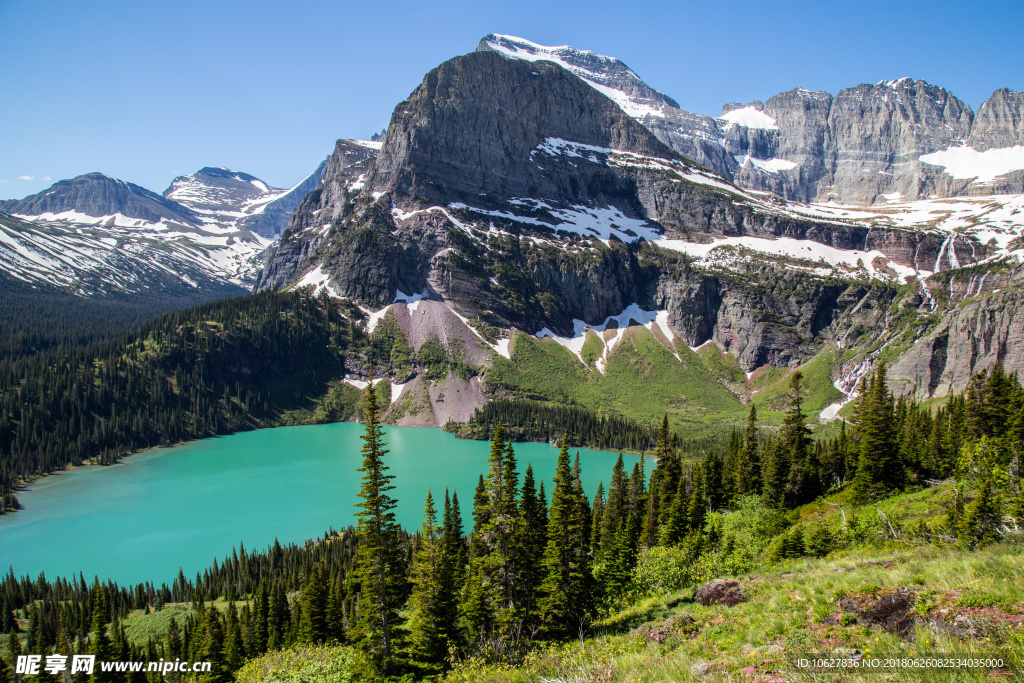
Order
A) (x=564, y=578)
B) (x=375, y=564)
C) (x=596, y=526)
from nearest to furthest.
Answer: (x=375, y=564) < (x=564, y=578) < (x=596, y=526)

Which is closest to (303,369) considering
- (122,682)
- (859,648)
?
(122,682)

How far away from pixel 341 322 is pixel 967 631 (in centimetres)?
17227

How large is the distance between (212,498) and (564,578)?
257 ft

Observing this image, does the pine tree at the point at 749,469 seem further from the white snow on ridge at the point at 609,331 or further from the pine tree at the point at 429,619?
the white snow on ridge at the point at 609,331

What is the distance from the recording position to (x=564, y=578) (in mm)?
27984

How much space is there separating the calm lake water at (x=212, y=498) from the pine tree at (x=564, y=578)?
49.5m

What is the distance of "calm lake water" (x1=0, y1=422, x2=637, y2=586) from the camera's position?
66250 millimetres

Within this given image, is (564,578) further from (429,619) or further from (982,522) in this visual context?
(982,522)

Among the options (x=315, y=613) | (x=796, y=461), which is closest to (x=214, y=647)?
(x=315, y=613)

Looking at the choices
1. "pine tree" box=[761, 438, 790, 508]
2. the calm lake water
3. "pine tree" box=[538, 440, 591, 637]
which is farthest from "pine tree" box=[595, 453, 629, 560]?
the calm lake water

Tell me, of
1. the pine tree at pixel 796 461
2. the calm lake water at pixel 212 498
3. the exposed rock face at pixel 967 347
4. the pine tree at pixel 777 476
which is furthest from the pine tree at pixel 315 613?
the exposed rock face at pixel 967 347

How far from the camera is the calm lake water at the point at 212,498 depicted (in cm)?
6625

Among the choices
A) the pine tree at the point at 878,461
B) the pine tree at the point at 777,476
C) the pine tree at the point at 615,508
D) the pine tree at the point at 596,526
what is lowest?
the pine tree at the point at 596,526

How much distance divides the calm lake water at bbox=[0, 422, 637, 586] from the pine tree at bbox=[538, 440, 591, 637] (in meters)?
49.5
